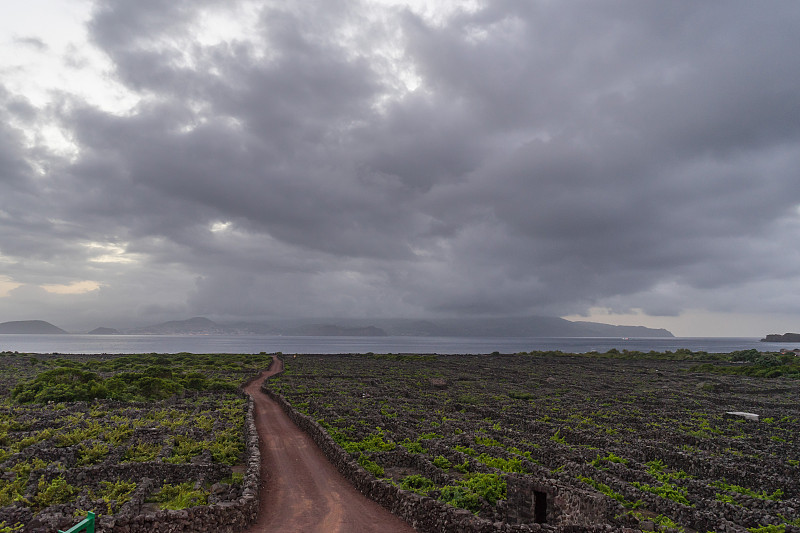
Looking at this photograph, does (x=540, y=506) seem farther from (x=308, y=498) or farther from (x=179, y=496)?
(x=179, y=496)

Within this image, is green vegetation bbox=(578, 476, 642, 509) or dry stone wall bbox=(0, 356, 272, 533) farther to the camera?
green vegetation bbox=(578, 476, 642, 509)

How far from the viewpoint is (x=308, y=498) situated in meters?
19.4

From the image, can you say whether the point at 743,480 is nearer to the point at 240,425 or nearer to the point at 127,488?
the point at 127,488

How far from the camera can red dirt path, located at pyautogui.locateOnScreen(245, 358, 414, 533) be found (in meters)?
16.5

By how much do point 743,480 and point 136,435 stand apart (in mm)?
35719

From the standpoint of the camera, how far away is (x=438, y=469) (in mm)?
21641

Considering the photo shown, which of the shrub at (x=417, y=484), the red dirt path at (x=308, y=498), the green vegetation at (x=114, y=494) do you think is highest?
the green vegetation at (x=114, y=494)

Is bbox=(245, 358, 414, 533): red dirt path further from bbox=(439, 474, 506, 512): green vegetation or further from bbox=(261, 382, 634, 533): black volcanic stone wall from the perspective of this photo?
bbox=(439, 474, 506, 512): green vegetation

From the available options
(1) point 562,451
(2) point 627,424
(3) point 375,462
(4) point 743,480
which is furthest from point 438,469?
(2) point 627,424

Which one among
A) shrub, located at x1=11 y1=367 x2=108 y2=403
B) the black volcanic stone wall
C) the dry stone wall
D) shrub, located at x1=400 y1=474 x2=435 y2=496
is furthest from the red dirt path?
shrub, located at x1=11 y1=367 x2=108 y2=403

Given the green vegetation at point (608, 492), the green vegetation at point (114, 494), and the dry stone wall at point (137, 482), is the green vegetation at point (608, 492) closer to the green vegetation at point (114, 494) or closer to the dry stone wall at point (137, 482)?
the dry stone wall at point (137, 482)

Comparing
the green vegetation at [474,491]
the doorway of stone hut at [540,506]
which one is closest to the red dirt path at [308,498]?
the green vegetation at [474,491]

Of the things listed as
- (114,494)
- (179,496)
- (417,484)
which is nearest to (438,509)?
(417,484)

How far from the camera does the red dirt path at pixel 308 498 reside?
16.5 meters
